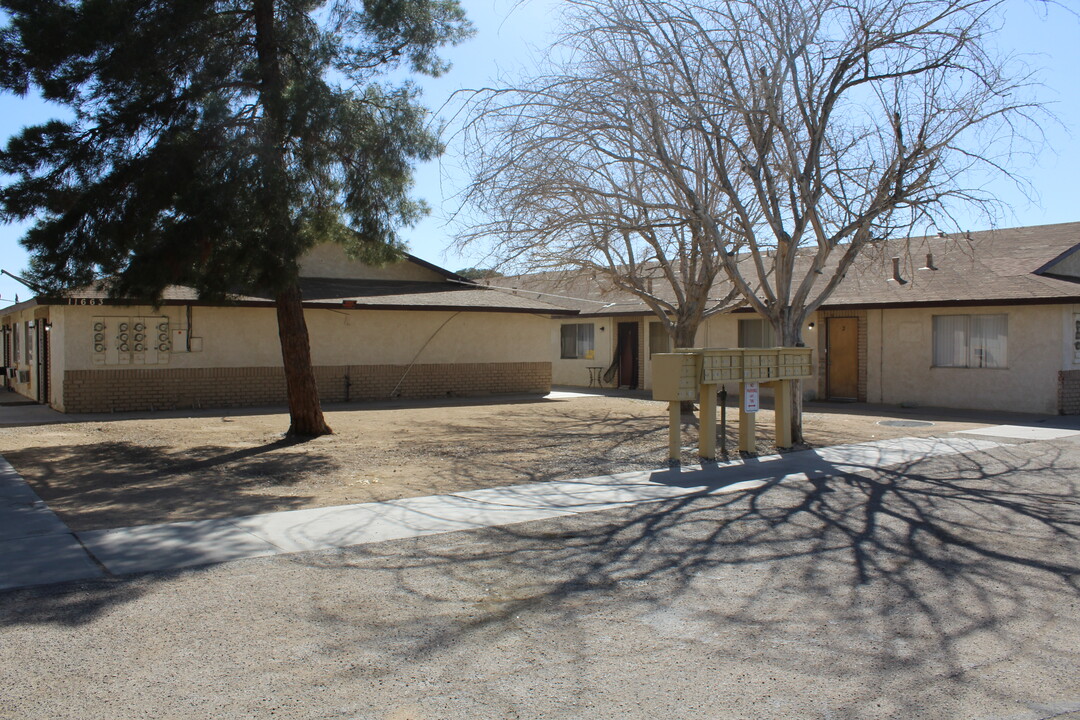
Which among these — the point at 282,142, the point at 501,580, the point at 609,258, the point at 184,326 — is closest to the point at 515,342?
the point at 609,258

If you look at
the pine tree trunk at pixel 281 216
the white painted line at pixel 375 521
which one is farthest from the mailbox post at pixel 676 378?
the pine tree trunk at pixel 281 216

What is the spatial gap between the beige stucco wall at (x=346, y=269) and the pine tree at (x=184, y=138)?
9.61 meters

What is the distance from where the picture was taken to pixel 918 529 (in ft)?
26.2

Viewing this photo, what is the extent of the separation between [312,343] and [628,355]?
35.4 feet

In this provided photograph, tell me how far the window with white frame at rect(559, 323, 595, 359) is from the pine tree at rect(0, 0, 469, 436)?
1676 cm

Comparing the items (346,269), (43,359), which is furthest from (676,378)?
(43,359)

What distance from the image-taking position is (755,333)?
24.9 m

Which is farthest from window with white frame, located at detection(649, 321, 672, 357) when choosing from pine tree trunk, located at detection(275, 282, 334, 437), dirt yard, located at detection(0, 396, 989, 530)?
pine tree trunk, located at detection(275, 282, 334, 437)

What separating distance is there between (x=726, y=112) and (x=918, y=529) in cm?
743

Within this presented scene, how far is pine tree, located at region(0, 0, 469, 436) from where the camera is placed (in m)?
12.3

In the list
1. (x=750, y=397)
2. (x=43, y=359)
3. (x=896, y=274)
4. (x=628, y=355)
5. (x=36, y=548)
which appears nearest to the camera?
(x=36, y=548)

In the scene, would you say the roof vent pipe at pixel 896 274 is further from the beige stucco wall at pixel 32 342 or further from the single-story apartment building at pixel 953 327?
the beige stucco wall at pixel 32 342

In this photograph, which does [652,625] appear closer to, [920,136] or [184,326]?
[920,136]

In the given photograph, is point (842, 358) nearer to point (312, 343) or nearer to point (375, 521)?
point (312, 343)
